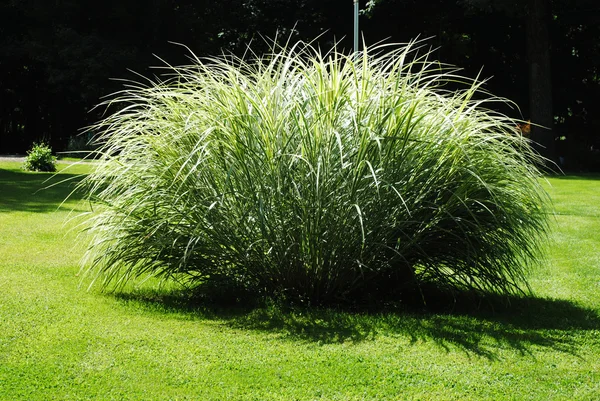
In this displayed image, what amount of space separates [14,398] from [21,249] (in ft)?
15.3

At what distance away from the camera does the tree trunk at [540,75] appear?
23.6 metres

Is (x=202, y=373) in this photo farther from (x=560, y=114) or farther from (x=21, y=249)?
(x=560, y=114)

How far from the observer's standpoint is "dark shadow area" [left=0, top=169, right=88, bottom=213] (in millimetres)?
11901

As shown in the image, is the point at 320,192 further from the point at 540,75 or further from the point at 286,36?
the point at 286,36

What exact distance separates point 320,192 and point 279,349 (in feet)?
4.01

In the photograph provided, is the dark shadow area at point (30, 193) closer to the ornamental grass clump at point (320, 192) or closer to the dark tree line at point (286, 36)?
the ornamental grass clump at point (320, 192)

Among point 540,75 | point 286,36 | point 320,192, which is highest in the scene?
point 286,36

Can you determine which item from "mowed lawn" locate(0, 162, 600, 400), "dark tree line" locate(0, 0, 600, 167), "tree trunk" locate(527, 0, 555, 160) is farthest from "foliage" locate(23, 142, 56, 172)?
"tree trunk" locate(527, 0, 555, 160)

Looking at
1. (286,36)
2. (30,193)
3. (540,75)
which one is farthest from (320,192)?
(286,36)

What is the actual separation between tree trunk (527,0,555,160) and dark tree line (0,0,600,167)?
1.81 meters

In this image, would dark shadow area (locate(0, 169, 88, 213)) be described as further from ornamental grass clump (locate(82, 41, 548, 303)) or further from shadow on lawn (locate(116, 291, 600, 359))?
shadow on lawn (locate(116, 291, 600, 359))

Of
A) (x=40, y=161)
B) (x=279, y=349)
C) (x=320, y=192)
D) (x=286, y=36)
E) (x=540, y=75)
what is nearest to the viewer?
(x=279, y=349)

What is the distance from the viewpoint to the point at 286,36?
30391mm

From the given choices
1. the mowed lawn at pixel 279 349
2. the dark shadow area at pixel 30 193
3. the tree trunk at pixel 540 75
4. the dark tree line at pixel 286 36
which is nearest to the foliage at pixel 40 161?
the dark shadow area at pixel 30 193
